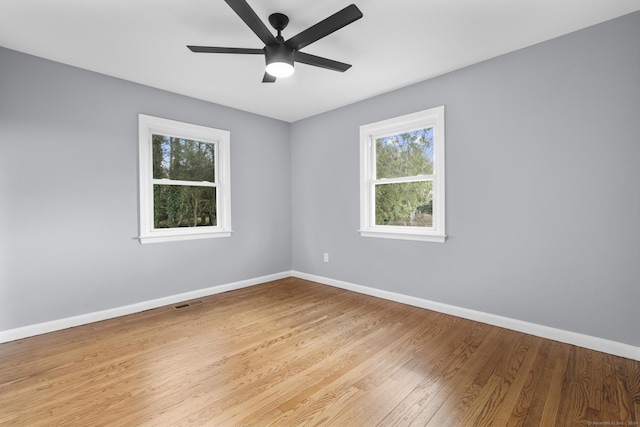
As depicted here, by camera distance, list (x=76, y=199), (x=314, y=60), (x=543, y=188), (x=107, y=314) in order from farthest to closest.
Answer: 1. (x=107, y=314)
2. (x=76, y=199)
3. (x=543, y=188)
4. (x=314, y=60)

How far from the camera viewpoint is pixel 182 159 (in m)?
3.77

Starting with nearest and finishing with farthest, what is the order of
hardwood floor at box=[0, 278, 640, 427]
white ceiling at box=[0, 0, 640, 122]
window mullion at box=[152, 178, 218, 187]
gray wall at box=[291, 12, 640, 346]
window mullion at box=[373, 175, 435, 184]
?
hardwood floor at box=[0, 278, 640, 427]
white ceiling at box=[0, 0, 640, 122]
gray wall at box=[291, 12, 640, 346]
window mullion at box=[373, 175, 435, 184]
window mullion at box=[152, 178, 218, 187]

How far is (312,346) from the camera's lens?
97.0 inches

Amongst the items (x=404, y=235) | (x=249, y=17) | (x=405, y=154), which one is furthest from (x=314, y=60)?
(x=404, y=235)

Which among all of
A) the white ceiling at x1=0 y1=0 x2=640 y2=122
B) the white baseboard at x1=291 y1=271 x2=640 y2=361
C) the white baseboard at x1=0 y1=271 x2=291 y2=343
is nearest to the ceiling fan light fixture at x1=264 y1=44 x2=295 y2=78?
the white ceiling at x1=0 y1=0 x2=640 y2=122

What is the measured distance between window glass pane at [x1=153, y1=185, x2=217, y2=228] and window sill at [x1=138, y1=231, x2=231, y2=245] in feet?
0.50

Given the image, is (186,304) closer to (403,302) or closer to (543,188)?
(403,302)

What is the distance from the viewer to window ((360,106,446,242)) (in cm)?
325

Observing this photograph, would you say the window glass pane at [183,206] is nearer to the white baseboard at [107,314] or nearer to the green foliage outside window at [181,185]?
the green foliage outside window at [181,185]

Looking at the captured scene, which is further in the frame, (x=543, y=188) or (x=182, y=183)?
(x=182, y=183)

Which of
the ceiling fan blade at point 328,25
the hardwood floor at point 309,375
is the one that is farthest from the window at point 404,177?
the ceiling fan blade at point 328,25

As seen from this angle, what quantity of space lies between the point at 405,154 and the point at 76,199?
360cm

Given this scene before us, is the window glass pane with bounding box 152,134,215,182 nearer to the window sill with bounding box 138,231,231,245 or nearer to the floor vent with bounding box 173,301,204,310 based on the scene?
the window sill with bounding box 138,231,231,245

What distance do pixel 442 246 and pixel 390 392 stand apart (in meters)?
1.79
